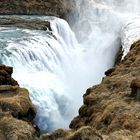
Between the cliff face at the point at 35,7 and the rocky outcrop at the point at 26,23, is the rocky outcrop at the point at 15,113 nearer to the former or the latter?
the rocky outcrop at the point at 26,23

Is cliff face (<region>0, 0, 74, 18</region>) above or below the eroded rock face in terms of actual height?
below

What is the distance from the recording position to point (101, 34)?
5397cm

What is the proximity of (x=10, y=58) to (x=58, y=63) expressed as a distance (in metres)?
6.49

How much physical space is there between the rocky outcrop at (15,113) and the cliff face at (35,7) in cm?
3357

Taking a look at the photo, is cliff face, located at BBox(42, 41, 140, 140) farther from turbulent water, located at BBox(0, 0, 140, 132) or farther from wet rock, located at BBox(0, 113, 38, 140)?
turbulent water, located at BBox(0, 0, 140, 132)

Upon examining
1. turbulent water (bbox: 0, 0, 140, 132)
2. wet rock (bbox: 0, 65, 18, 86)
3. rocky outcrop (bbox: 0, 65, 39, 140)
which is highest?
rocky outcrop (bbox: 0, 65, 39, 140)

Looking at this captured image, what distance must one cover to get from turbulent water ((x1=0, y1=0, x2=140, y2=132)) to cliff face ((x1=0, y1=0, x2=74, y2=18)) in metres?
4.75

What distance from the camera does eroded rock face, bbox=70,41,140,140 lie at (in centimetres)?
1442

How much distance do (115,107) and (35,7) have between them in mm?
43190

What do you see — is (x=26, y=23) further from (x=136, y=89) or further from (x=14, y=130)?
(x=14, y=130)

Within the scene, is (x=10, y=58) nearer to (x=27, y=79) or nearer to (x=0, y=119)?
(x=27, y=79)

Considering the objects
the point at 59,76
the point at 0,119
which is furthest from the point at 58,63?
the point at 0,119

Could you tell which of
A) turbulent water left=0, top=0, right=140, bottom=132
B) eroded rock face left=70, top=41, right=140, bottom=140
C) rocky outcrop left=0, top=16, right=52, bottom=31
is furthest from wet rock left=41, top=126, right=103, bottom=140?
rocky outcrop left=0, top=16, right=52, bottom=31

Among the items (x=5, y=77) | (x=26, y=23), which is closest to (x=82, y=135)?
(x=5, y=77)
